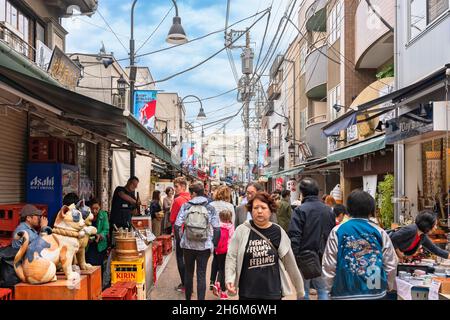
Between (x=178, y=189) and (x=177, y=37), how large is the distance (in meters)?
4.96

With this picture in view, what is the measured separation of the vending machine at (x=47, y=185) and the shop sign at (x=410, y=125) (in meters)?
7.28

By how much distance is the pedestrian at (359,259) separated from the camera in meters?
4.36

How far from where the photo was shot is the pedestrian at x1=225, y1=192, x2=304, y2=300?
14.8 ft

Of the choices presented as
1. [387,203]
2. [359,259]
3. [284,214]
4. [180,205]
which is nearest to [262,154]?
[387,203]

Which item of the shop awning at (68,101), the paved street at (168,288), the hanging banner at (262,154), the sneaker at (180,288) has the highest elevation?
the hanging banner at (262,154)

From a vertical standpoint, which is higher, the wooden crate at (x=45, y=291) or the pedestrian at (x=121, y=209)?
the pedestrian at (x=121, y=209)

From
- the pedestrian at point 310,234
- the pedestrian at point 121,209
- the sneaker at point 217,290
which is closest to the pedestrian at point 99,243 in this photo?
the pedestrian at point 121,209

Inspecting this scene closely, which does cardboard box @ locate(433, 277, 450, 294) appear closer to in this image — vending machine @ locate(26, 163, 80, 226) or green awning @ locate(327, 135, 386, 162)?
green awning @ locate(327, 135, 386, 162)

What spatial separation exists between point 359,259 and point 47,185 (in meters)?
6.69

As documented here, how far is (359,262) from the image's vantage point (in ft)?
14.3

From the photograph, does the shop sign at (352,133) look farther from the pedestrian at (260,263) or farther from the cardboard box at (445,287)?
the pedestrian at (260,263)

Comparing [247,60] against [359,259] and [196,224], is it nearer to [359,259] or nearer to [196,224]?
[196,224]

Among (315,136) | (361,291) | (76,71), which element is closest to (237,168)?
(315,136)
